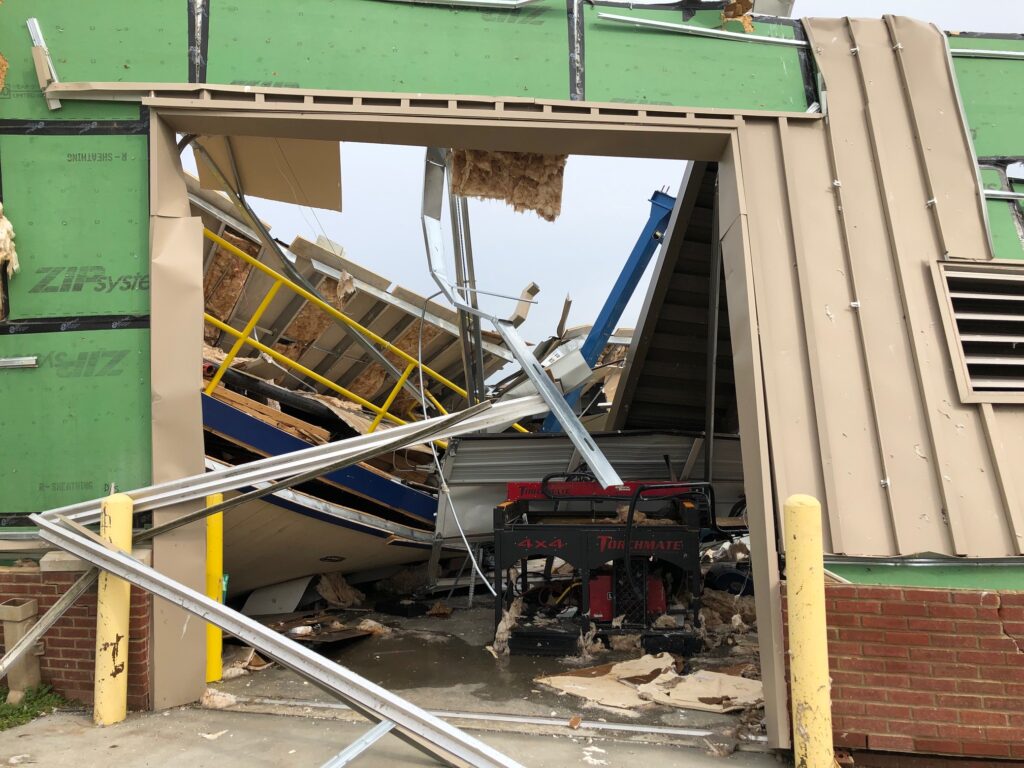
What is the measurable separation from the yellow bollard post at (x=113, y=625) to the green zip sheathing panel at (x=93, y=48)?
255cm

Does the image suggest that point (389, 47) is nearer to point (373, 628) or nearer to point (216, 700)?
point (216, 700)

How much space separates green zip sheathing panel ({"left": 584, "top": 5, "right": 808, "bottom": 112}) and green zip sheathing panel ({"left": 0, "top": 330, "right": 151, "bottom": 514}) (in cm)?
352

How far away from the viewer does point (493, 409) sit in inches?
199

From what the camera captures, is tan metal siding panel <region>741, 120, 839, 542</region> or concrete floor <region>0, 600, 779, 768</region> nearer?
concrete floor <region>0, 600, 779, 768</region>

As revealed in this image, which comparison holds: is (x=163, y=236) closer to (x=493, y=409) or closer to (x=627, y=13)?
(x=493, y=409)

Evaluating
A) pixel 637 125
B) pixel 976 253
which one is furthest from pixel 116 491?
pixel 976 253

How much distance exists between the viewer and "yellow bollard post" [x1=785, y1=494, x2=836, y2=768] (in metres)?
3.79

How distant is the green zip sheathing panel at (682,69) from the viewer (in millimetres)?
5121

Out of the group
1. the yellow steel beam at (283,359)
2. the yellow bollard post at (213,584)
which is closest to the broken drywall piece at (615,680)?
the yellow bollard post at (213,584)

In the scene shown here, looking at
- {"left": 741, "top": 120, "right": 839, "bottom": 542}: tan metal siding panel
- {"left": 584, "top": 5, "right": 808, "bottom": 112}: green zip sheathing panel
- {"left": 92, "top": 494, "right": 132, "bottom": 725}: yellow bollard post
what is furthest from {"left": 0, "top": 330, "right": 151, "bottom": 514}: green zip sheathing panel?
{"left": 741, "top": 120, "right": 839, "bottom": 542}: tan metal siding panel

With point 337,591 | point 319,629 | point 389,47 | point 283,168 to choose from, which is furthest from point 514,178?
point 337,591

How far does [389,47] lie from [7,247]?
2737 mm

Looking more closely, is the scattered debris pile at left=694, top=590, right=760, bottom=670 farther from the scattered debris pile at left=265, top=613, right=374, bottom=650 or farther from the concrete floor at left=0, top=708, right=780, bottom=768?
the scattered debris pile at left=265, top=613, right=374, bottom=650

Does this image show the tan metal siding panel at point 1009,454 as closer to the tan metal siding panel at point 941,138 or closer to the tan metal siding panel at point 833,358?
the tan metal siding panel at point 833,358
